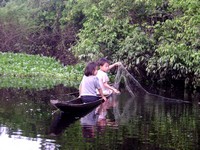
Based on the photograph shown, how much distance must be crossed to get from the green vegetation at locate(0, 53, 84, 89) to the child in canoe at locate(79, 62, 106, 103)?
19.7 feet

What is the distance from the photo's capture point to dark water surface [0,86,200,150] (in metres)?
8.02

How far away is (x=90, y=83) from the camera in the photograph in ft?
37.7

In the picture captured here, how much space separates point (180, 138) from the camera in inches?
344

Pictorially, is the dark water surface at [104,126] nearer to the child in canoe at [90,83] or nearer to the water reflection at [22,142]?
the water reflection at [22,142]

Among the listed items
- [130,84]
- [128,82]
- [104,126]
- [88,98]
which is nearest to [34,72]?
[130,84]

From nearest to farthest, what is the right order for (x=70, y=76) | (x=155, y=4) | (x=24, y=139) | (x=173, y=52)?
(x=24, y=139) < (x=173, y=52) < (x=155, y=4) < (x=70, y=76)

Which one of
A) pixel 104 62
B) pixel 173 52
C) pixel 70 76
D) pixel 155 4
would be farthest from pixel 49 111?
pixel 70 76

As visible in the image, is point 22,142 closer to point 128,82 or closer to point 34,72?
point 128,82

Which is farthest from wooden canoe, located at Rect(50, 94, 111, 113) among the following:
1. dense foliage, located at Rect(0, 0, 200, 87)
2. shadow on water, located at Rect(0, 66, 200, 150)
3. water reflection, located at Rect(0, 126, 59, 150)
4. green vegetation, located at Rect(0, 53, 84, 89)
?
green vegetation, located at Rect(0, 53, 84, 89)

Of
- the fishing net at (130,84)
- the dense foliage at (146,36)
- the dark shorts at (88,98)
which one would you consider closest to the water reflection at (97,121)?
the dark shorts at (88,98)

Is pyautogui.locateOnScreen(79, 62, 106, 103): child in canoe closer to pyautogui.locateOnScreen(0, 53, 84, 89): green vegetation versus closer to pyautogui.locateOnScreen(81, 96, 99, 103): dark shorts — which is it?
pyautogui.locateOnScreen(81, 96, 99, 103): dark shorts

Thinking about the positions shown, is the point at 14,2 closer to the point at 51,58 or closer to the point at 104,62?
the point at 51,58

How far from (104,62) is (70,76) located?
25.9 feet

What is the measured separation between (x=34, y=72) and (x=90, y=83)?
1075 cm
